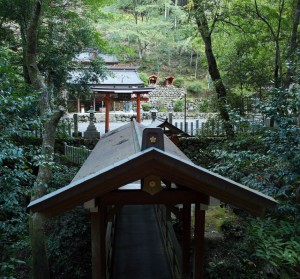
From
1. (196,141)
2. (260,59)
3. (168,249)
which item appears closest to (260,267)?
(168,249)

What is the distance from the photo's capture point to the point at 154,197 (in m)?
3.82

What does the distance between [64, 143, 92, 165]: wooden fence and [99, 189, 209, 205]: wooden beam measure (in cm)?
664

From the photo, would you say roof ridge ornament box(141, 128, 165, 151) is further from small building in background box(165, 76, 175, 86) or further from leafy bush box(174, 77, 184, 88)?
leafy bush box(174, 77, 184, 88)

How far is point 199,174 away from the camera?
338 cm

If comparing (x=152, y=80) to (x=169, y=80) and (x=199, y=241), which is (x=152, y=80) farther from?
(x=199, y=241)

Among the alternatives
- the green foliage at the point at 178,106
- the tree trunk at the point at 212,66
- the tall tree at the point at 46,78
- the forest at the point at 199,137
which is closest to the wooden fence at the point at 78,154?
the forest at the point at 199,137

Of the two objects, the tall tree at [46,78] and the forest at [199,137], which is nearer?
the forest at [199,137]

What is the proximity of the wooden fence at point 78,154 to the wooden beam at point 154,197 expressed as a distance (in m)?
6.64

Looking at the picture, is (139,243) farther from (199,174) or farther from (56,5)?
(56,5)

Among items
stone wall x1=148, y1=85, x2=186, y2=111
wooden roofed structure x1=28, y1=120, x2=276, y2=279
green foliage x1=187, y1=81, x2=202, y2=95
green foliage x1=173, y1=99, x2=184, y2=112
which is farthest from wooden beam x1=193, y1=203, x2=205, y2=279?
green foliage x1=187, y1=81, x2=202, y2=95

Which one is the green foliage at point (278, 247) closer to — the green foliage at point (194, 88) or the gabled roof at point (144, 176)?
the gabled roof at point (144, 176)

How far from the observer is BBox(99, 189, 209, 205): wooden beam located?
12.4 feet

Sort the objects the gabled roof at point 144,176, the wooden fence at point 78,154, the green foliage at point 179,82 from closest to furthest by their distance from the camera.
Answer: the gabled roof at point 144,176
the wooden fence at point 78,154
the green foliage at point 179,82

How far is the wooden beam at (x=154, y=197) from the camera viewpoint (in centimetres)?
377
